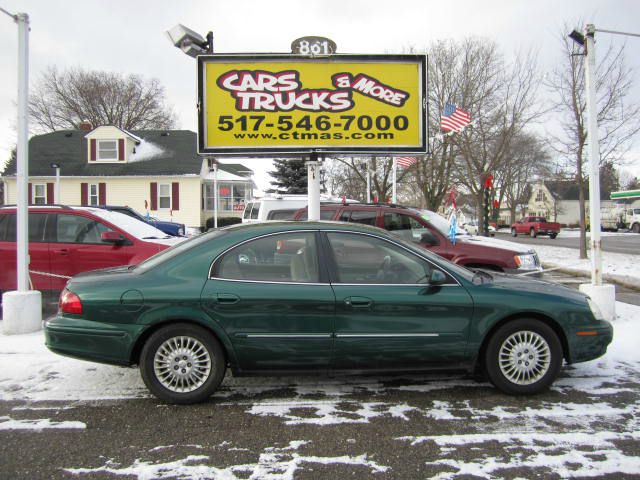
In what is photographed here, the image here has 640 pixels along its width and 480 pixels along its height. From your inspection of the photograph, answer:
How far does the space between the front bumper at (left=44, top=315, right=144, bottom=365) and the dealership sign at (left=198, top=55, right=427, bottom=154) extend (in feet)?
13.8

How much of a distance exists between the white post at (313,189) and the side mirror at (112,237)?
9.28ft

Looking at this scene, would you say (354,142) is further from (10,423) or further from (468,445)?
(10,423)

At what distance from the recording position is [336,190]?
42.8m

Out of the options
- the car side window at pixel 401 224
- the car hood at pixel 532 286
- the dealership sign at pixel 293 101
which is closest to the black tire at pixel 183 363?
the car hood at pixel 532 286

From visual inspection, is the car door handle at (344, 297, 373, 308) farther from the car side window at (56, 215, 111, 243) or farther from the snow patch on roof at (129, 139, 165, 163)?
the snow patch on roof at (129, 139, 165, 163)

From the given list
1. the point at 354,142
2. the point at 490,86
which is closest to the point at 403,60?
the point at 354,142

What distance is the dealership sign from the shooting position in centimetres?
740

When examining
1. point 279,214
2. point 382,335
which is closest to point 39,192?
point 279,214

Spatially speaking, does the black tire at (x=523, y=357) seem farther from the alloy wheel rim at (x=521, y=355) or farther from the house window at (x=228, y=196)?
the house window at (x=228, y=196)

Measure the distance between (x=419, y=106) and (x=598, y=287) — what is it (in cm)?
377

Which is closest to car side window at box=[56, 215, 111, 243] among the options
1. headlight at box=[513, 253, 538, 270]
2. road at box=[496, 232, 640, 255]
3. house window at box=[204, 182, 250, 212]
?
headlight at box=[513, 253, 538, 270]

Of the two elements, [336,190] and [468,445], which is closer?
[468,445]

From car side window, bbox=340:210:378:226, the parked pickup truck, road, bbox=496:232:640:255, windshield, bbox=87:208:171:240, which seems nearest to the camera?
windshield, bbox=87:208:171:240

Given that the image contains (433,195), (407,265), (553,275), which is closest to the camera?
(407,265)
